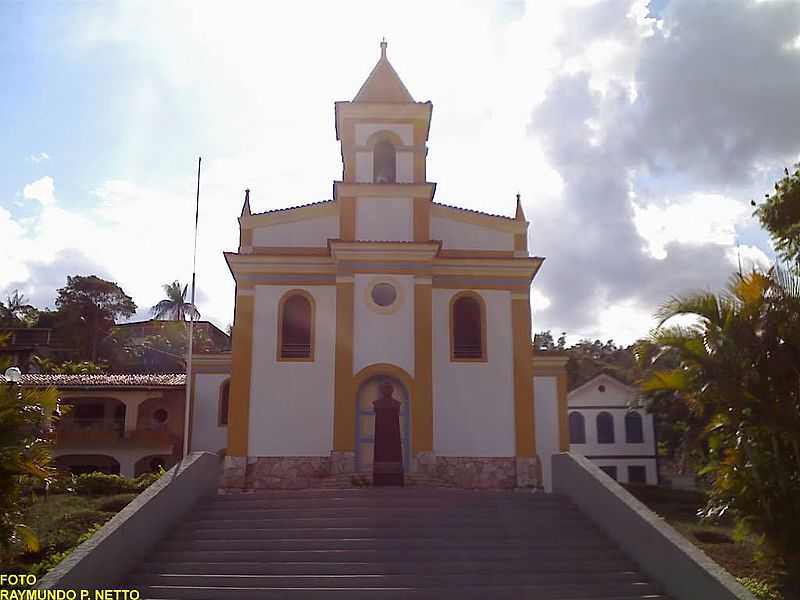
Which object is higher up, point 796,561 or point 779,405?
point 779,405

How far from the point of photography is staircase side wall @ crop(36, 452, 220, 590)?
33.6 ft

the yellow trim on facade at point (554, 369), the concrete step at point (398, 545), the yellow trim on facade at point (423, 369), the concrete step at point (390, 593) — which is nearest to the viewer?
the concrete step at point (390, 593)

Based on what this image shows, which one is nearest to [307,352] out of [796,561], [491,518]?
[491,518]

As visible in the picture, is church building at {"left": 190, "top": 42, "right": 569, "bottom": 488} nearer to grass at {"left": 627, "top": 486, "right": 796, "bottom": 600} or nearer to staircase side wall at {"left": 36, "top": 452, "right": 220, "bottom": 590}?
grass at {"left": 627, "top": 486, "right": 796, "bottom": 600}

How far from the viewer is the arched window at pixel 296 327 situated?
806 inches

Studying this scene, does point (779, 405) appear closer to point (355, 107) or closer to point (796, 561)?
point (796, 561)

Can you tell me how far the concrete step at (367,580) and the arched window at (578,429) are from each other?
30922 millimetres

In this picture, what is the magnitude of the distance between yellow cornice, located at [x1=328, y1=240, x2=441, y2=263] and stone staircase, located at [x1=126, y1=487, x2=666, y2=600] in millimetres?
7113

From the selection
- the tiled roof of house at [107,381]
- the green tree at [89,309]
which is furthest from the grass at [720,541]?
the green tree at [89,309]

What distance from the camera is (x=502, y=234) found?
22.4 m

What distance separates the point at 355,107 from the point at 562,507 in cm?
1301

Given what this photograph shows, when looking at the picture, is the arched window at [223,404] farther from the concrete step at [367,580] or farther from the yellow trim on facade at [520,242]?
the concrete step at [367,580]

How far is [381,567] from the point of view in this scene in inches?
462

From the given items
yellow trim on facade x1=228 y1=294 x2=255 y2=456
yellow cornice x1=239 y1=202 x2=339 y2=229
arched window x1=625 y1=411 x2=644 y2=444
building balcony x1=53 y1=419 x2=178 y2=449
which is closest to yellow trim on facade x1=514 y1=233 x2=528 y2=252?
yellow cornice x1=239 y1=202 x2=339 y2=229
